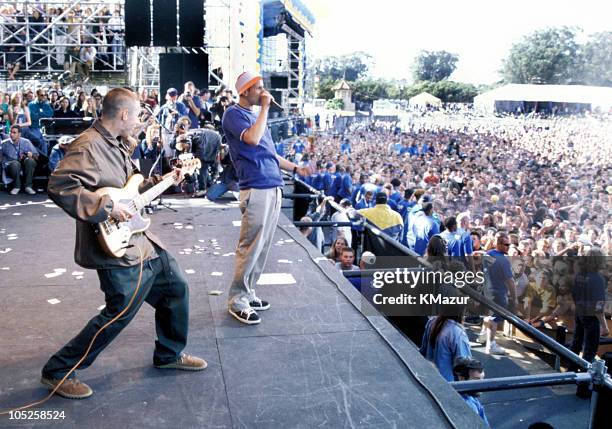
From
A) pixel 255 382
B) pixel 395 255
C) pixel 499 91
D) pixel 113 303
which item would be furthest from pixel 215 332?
pixel 499 91

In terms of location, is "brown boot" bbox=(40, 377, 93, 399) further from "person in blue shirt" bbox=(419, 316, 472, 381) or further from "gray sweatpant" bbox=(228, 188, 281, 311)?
"person in blue shirt" bbox=(419, 316, 472, 381)

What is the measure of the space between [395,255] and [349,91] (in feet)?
83.4

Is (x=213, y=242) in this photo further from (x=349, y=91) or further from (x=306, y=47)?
(x=349, y=91)

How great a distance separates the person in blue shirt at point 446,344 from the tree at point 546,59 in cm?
2730

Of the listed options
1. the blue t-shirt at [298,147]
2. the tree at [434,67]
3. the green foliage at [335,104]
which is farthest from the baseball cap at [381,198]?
the tree at [434,67]

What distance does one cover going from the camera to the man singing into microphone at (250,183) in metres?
3.90

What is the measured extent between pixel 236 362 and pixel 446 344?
4.74 ft

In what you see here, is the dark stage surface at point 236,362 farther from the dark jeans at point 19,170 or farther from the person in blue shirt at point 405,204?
the person in blue shirt at point 405,204

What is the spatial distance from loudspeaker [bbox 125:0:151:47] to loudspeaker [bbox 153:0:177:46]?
0.13 m

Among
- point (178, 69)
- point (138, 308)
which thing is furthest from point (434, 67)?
point (138, 308)

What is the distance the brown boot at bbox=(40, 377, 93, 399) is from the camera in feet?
9.56

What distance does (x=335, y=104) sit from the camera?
1224 inches

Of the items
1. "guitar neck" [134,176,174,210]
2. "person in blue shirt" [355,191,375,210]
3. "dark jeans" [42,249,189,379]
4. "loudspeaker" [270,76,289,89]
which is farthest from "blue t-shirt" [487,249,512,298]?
"loudspeaker" [270,76,289,89]

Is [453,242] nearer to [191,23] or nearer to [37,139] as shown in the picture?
[191,23]
